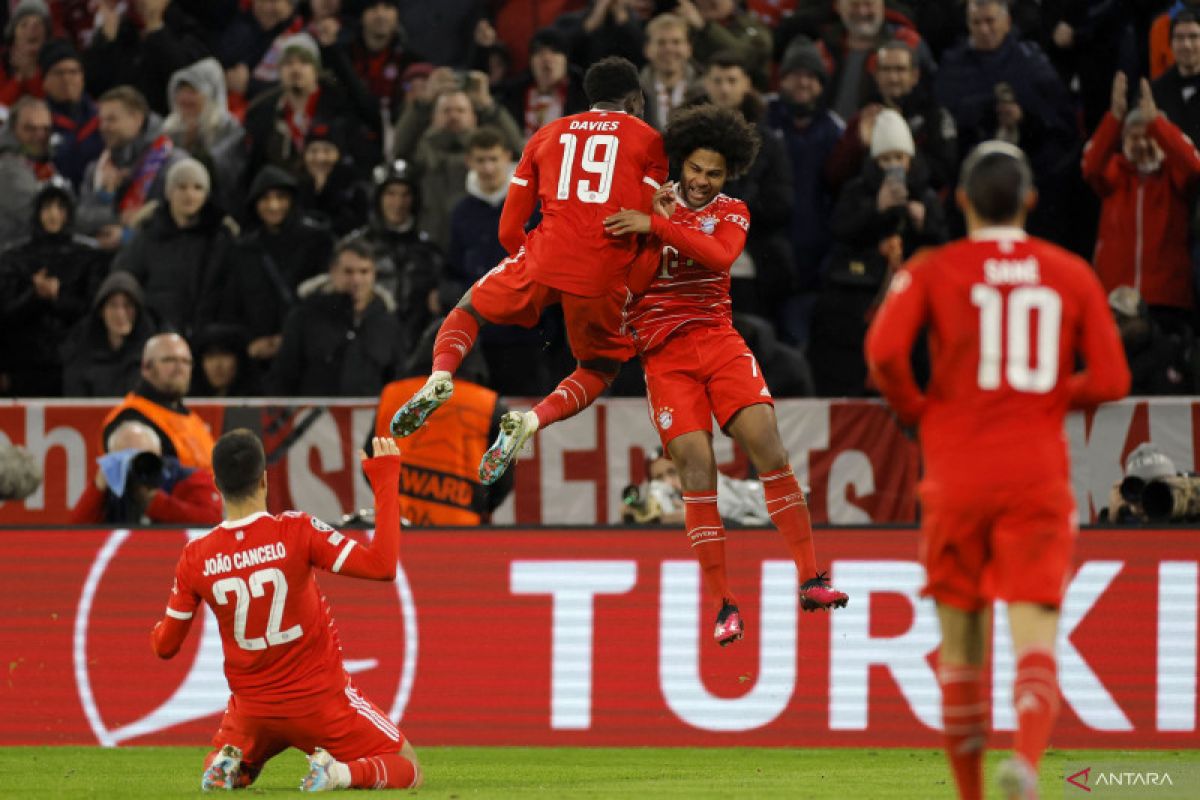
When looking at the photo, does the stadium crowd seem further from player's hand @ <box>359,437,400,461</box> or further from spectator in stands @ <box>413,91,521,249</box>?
player's hand @ <box>359,437,400,461</box>

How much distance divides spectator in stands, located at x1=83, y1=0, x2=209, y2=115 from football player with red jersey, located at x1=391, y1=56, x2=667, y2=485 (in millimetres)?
8192

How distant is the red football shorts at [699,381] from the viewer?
974cm

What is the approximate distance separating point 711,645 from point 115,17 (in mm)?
8751

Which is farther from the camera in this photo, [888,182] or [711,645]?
[888,182]

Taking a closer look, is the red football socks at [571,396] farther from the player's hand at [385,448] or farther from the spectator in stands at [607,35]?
the spectator in stands at [607,35]

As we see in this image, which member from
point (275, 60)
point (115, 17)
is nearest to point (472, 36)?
point (275, 60)

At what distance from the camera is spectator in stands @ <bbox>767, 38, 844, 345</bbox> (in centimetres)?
1498

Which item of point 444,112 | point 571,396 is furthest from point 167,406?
point 571,396

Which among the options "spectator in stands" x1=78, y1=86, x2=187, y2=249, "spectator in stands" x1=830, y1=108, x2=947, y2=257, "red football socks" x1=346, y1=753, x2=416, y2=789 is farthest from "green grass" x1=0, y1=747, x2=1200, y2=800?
"spectator in stands" x1=78, y1=86, x2=187, y2=249

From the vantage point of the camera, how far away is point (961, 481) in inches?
266

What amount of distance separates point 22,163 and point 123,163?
76cm

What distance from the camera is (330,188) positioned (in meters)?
15.8

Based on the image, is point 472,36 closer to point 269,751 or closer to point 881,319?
point 269,751

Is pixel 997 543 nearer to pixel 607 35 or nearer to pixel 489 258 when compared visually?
pixel 489 258
